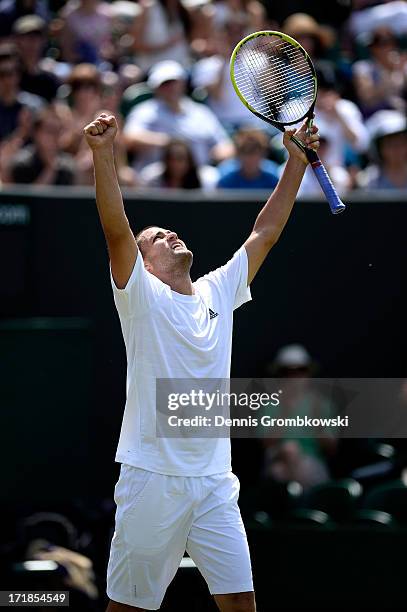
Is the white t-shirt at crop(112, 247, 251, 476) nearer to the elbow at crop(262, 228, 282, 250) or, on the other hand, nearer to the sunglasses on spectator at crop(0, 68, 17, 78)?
the elbow at crop(262, 228, 282, 250)

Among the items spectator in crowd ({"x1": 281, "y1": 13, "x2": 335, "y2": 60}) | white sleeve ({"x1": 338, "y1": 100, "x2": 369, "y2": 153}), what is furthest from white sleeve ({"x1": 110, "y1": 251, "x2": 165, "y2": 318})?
spectator in crowd ({"x1": 281, "y1": 13, "x2": 335, "y2": 60})

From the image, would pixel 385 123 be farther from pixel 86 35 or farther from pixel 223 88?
pixel 86 35

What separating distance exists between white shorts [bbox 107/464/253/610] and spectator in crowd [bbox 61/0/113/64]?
6.16 metres

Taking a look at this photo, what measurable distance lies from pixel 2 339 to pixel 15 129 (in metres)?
2.24

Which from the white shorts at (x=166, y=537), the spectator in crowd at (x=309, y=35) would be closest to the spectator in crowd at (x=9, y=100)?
the spectator in crowd at (x=309, y=35)

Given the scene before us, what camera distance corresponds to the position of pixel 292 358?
7.79m

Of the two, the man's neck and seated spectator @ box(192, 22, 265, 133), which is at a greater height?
seated spectator @ box(192, 22, 265, 133)

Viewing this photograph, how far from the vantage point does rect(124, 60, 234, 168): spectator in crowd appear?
9.03 metres

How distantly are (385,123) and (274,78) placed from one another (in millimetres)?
3810

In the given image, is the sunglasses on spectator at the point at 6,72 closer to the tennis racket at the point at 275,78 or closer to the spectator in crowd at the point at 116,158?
the spectator in crowd at the point at 116,158

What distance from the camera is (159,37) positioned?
34.2 feet

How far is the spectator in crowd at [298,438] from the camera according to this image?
24.0 ft

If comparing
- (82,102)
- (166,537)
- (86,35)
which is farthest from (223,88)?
(166,537)

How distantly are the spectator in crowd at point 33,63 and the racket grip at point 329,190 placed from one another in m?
4.91
